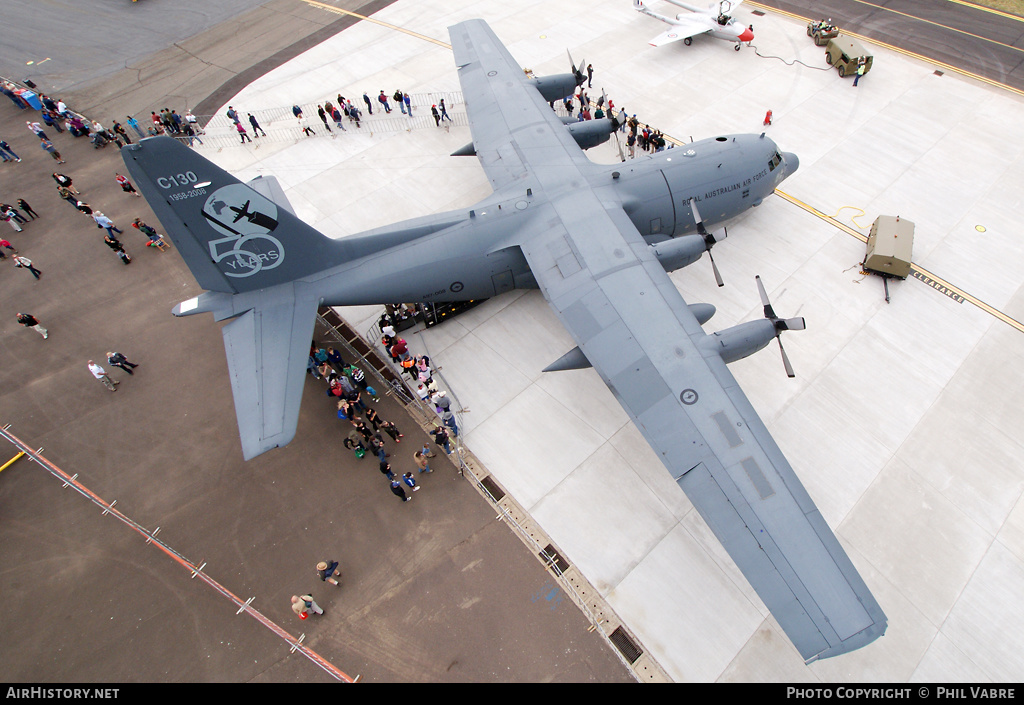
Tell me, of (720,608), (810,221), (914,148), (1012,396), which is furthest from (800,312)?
(914,148)

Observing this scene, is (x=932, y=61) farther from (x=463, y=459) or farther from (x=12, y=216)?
(x=12, y=216)

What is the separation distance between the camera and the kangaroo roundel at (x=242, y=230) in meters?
16.6

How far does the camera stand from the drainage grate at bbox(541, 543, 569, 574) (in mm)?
16688

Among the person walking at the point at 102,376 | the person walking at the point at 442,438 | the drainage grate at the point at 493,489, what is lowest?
the drainage grate at the point at 493,489

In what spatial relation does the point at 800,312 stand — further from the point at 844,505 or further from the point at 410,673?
the point at 410,673

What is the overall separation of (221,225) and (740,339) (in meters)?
18.0

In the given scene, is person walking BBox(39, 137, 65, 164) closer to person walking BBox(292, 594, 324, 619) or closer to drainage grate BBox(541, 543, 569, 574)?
person walking BBox(292, 594, 324, 619)

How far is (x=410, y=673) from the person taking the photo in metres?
Result: 15.1

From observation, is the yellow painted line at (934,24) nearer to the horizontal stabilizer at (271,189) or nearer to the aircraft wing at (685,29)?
the aircraft wing at (685,29)

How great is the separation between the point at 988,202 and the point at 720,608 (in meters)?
25.9

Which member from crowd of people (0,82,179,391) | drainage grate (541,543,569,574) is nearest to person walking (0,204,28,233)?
crowd of people (0,82,179,391)

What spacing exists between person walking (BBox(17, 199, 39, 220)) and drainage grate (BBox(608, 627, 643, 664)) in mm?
37987

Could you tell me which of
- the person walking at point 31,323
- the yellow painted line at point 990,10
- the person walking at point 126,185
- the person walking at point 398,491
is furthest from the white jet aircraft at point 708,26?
the person walking at point 31,323

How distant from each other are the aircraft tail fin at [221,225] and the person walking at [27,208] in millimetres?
20857
